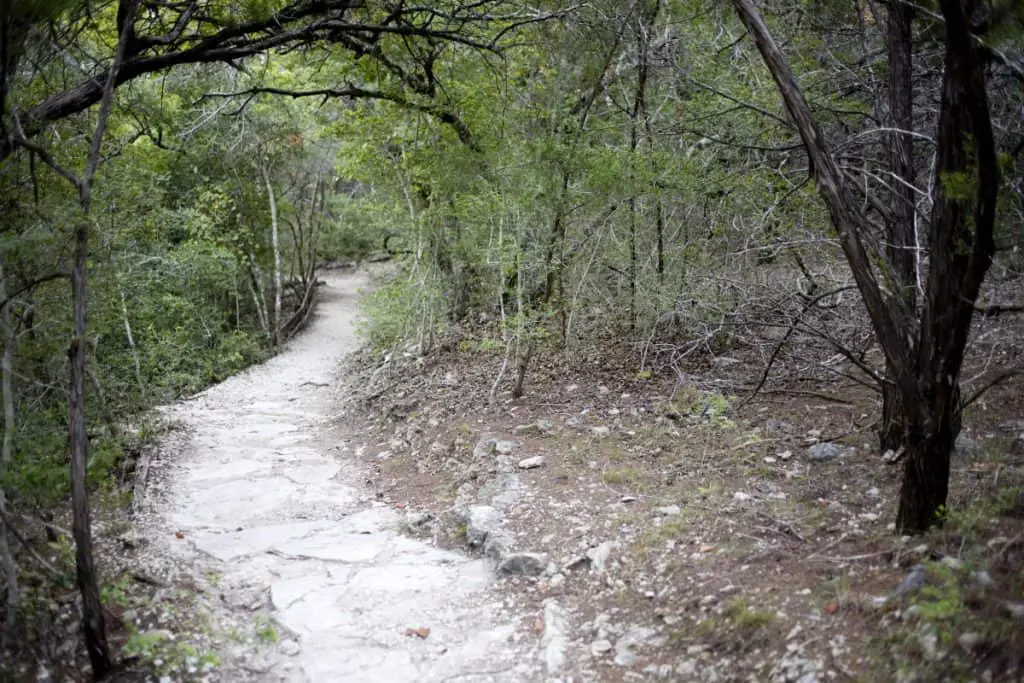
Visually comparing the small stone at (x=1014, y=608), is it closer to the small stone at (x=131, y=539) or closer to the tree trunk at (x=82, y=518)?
the tree trunk at (x=82, y=518)

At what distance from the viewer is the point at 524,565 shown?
4469 mm

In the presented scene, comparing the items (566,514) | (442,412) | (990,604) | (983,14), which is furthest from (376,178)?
(990,604)

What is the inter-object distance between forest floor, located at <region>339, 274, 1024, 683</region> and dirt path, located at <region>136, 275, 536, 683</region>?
11.0 inches

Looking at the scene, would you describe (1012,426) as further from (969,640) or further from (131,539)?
(131,539)

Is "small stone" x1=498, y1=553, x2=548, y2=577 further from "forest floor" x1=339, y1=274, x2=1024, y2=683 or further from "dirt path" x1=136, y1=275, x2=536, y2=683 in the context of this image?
"dirt path" x1=136, y1=275, x2=536, y2=683

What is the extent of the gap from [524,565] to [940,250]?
284 centimetres

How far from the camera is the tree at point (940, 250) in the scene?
294cm

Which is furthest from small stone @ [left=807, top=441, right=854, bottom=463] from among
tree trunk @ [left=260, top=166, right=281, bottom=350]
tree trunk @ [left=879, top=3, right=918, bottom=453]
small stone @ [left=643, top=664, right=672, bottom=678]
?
tree trunk @ [left=260, top=166, right=281, bottom=350]

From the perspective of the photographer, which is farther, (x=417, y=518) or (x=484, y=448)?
(x=484, y=448)

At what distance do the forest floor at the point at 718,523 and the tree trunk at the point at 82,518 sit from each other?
2.00 metres

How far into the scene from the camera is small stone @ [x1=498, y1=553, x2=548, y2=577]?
443cm

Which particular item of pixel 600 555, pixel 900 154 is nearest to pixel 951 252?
pixel 900 154

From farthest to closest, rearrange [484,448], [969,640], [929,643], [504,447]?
[484,448]
[504,447]
[929,643]
[969,640]

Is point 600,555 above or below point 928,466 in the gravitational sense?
below
